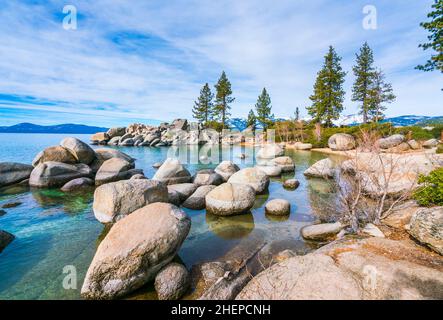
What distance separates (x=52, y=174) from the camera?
41.8ft

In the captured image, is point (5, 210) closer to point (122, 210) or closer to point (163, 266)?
point (122, 210)

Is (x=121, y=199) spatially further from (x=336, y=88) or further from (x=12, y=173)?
(x=336, y=88)

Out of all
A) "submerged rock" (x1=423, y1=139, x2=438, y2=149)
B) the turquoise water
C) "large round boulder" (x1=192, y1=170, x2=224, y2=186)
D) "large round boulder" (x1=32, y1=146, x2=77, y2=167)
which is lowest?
the turquoise water

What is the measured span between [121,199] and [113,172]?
24.9 ft

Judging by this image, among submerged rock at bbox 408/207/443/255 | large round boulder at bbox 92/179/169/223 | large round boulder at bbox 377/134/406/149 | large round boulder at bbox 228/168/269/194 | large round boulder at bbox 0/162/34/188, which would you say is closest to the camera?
submerged rock at bbox 408/207/443/255

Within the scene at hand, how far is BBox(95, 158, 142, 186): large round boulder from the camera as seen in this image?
13.2 metres

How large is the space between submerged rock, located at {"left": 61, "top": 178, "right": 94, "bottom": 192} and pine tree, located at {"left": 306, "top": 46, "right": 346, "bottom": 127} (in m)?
40.8

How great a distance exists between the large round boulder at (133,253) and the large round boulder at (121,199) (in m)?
1.78

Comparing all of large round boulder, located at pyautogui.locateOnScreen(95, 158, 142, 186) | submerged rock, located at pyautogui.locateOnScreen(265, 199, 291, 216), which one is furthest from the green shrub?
large round boulder, located at pyautogui.locateOnScreen(95, 158, 142, 186)

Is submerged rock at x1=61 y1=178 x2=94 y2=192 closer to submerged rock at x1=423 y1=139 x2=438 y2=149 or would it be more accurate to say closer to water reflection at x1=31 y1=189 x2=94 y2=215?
water reflection at x1=31 y1=189 x2=94 y2=215

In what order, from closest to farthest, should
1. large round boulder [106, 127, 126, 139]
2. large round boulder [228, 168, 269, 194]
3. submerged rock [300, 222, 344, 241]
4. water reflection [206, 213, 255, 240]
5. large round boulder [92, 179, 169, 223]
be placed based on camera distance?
1. submerged rock [300, 222, 344, 241]
2. large round boulder [92, 179, 169, 223]
3. water reflection [206, 213, 255, 240]
4. large round boulder [228, 168, 269, 194]
5. large round boulder [106, 127, 126, 139]

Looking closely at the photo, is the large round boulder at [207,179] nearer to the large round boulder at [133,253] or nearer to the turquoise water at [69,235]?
the turquoise water at [69,235]

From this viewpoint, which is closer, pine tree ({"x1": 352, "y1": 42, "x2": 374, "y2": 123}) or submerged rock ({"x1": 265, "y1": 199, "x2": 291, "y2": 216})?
submerged rock ({"x1": 265, "y1": 199, "x2": 291, "y2": 216})

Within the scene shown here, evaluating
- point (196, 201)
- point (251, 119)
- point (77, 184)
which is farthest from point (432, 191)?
point (251, 119)
